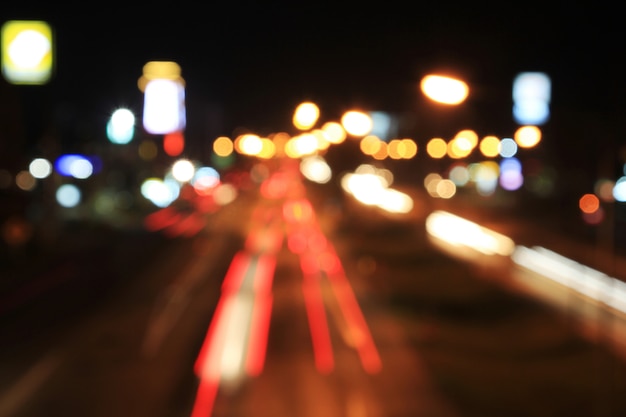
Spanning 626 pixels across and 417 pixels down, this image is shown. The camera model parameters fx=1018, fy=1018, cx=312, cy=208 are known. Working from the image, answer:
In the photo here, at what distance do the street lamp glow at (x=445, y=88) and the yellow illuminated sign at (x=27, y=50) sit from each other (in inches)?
546

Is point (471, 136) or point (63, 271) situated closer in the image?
point (471, 136)

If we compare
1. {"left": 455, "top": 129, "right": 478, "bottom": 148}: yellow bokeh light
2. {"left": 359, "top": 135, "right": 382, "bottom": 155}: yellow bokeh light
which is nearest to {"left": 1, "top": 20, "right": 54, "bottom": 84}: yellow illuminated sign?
{"left": 455, "top": 129, "right": 478, "bottom": 148}: yellow bokeh light

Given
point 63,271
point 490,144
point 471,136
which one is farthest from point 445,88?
point 63,271

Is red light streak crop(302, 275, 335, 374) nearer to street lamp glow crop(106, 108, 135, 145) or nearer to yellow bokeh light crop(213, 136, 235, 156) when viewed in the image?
street lamp glow crop(106, 108, 135, 145)

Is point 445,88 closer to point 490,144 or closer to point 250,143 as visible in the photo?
point 490,144

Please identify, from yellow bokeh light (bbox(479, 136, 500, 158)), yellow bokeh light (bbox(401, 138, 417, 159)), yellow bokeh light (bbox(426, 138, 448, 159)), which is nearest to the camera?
yellow bokeh light (bbox(479, 136, 500, 158))

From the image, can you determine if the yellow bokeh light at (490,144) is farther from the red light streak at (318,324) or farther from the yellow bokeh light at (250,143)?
the yellow bokeh light at (250,143)

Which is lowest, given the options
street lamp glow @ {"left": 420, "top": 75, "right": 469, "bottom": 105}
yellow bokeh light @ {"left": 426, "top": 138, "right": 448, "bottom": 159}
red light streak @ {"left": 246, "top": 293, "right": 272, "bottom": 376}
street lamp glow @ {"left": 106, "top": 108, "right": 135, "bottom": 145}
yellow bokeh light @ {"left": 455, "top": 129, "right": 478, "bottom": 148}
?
red light streak @ {"left": 246, "top": 293, "right": 272, "bottom": 376}

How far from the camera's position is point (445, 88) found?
1245 centimetres

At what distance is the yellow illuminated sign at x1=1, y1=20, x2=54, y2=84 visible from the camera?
23.6 metres

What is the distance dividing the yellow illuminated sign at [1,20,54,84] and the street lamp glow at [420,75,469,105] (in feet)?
45.5

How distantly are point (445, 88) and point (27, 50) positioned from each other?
1437 centimetres

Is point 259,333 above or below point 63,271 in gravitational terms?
below

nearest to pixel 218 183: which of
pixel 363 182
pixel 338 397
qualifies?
pixel 363 182
